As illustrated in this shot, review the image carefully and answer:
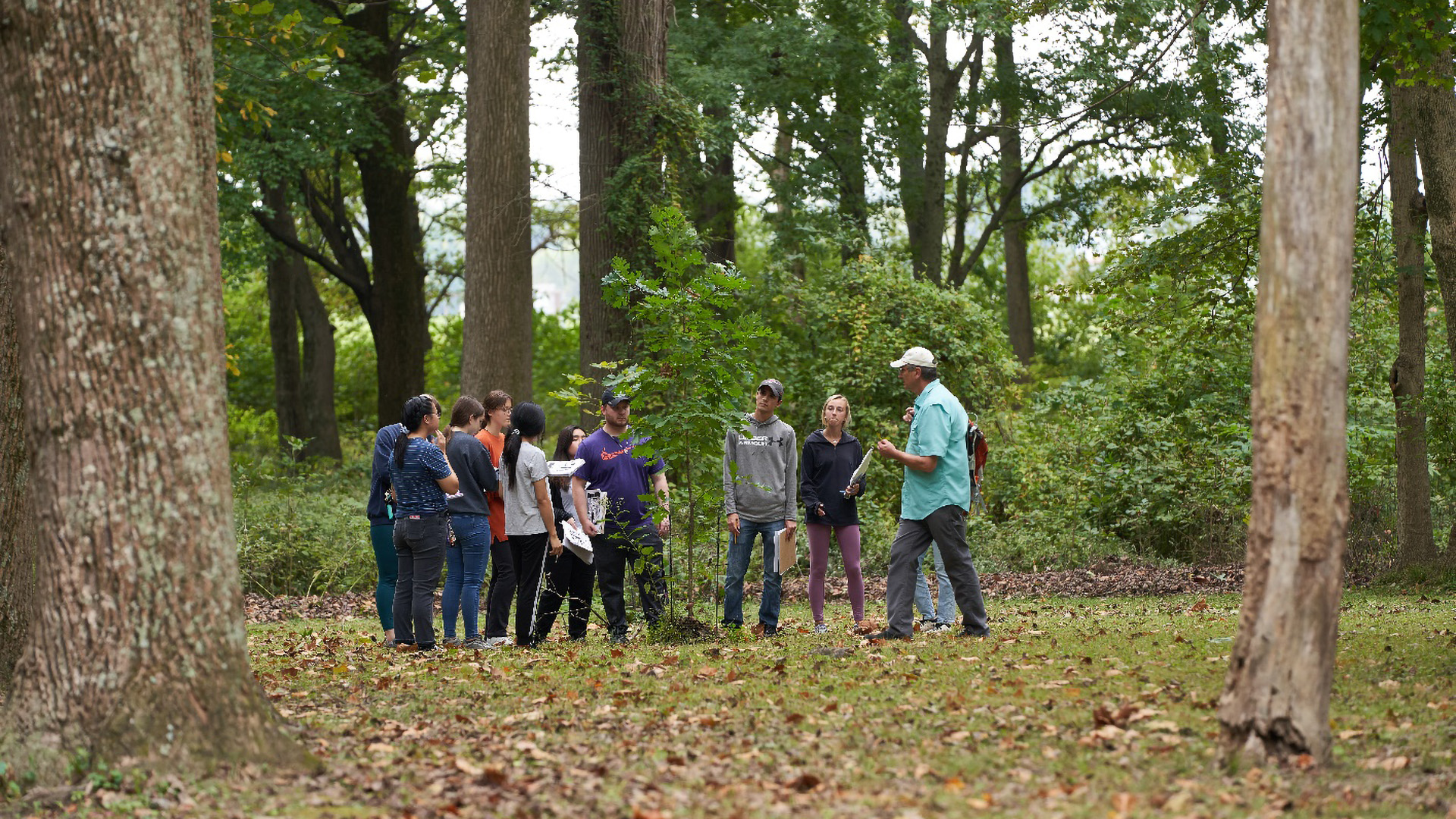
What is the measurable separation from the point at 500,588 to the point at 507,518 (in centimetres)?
62

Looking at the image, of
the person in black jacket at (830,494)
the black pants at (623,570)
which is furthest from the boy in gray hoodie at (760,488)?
A: the black pants at (623,570)

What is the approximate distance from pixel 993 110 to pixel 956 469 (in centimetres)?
1882

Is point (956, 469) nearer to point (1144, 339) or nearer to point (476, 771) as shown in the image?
point (476, 771)

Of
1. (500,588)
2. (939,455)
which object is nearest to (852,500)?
(939,455)

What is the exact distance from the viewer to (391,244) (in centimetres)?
2281

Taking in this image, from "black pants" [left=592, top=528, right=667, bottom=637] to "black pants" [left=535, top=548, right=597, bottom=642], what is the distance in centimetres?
27

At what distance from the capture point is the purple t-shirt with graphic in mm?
8820

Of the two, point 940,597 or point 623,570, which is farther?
point 940,597

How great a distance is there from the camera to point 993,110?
25.6m

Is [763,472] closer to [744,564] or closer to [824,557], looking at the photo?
[744,564]

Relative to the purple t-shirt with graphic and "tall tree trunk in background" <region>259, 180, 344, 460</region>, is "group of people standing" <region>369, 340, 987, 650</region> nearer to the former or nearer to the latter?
the purple t-shirt with graphic

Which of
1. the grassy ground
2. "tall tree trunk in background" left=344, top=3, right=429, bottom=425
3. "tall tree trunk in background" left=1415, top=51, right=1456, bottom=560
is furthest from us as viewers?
"tall tree trunk in background" left=344, top=3, right=429, bottom=425

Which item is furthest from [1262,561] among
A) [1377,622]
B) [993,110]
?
[993,110]

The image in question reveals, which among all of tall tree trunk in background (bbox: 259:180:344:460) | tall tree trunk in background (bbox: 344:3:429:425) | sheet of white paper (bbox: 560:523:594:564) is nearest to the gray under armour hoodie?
sheet of white paper (bbox: 560:523:594:564)
